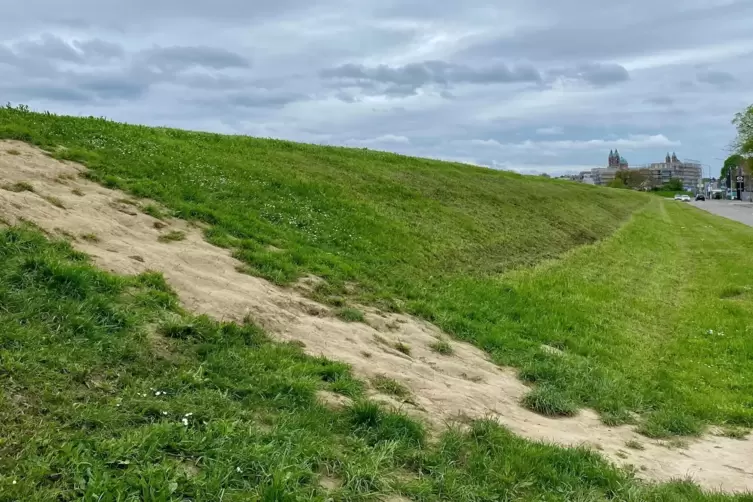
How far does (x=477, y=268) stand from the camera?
624 inches

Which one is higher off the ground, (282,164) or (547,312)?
(282,164)

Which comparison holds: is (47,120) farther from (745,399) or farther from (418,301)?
(745,399)

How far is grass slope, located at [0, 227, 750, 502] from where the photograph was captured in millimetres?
4086

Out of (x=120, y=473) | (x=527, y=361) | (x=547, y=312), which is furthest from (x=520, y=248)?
(x=120, y=473)

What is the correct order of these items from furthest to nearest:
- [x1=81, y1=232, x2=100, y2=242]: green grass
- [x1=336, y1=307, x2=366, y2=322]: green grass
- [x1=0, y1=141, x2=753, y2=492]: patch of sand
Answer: [x1=336, y1=307, x2=366, y2=322]: green grass → [x1=81, y1=232, x2=100, y2=242]: green grass → [x1=0, y1=141, x2=753, y2=492]: patch of sand

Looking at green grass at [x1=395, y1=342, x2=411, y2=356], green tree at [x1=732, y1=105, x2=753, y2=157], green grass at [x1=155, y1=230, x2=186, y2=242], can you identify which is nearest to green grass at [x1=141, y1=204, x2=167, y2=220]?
green grass at [x1=155, y1=230, x2=186, y2=242]

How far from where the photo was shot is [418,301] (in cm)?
1119

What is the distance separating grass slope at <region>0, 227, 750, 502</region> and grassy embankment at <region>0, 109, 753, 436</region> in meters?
2.44

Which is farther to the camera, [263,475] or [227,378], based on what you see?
[227,378]

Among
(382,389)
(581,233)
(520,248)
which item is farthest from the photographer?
(581,233)

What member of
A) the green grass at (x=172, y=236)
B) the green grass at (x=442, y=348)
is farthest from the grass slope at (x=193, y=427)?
the green grass at (x=172, y=236)

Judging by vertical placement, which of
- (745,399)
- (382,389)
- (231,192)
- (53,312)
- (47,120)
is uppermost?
(47,120)

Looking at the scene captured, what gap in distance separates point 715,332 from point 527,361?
17.9ft

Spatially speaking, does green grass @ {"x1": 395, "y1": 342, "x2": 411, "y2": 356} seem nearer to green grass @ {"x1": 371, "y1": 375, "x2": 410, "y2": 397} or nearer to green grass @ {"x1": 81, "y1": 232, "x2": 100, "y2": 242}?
green grass @ {"x1": 371, "y1": 375, "x2": 410, "y2": 397}
